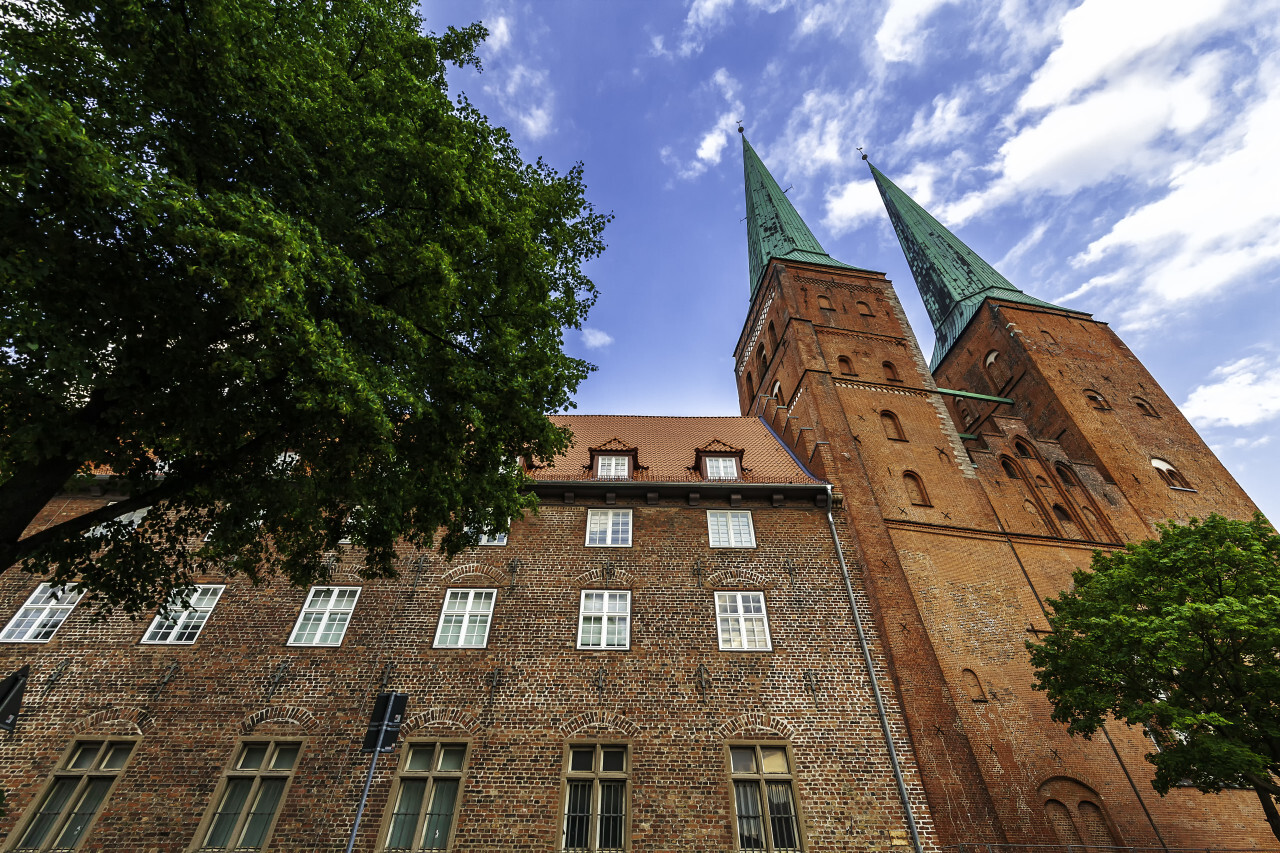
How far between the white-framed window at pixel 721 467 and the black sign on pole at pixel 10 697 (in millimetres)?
13086

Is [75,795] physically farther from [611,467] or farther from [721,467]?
[721,467]

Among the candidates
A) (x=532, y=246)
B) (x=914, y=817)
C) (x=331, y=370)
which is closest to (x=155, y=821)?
(x=331, y=370)

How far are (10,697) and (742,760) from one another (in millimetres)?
10934

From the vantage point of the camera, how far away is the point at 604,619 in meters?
13.0

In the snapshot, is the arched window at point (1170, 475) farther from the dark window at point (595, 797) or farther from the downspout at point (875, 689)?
the dark window at point (595, 797)

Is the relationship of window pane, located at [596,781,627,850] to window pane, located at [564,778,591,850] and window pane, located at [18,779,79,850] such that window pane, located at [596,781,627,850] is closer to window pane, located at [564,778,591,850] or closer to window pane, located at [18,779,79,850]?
window pane, located at [564,778,591,850]

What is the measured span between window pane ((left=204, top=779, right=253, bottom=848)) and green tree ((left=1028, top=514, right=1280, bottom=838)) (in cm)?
1555

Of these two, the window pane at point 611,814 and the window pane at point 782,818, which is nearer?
the window pane at point 611,814

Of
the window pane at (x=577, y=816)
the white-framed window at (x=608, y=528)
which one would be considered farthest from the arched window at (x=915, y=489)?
the window pane at (x=577, y=816)

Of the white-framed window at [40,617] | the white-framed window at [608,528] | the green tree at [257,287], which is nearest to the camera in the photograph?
the green tree at [257,287]

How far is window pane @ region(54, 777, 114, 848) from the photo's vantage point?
10.1m

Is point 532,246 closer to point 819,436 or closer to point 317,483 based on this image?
point 317,483

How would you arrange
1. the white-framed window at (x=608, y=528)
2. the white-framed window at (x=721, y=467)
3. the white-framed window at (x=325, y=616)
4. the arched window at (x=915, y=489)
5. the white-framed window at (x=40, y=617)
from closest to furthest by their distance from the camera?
1. the white-framed window at (x=40, y=617)
2. the white-framed window at (x=325, y=616)
3. the white-framed window at (x=608, y=528)
4. the white-framed window at (x=721, y=467)
5. the arched window at (x=915, y=489)

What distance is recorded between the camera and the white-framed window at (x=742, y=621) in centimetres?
1275
